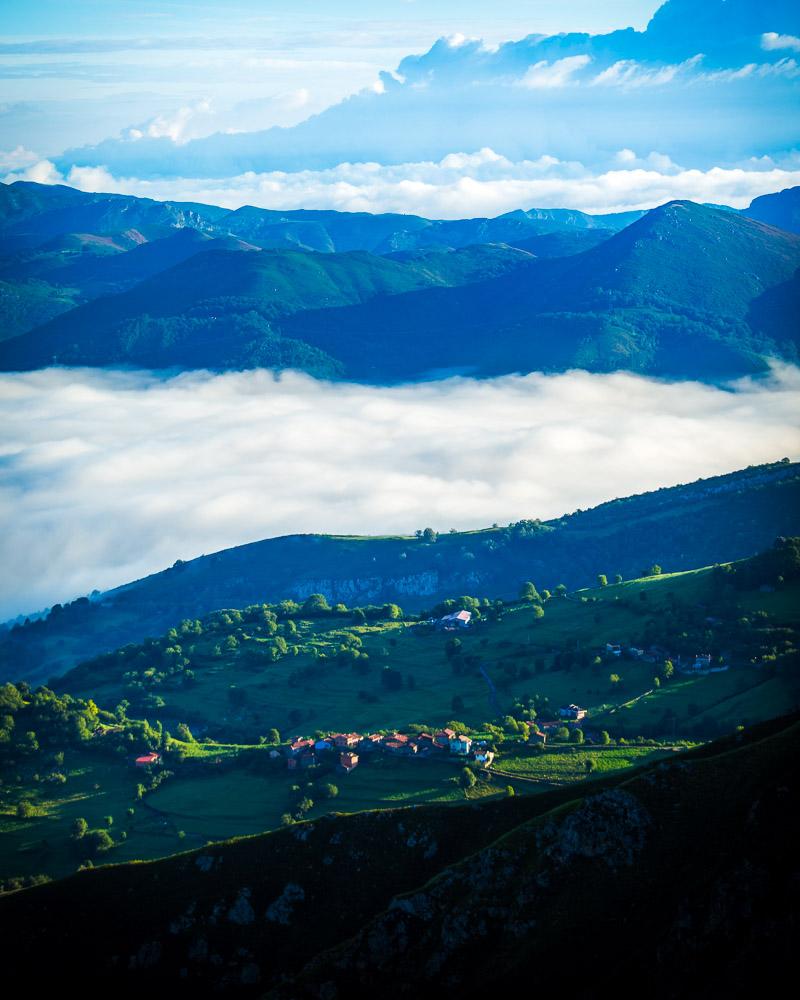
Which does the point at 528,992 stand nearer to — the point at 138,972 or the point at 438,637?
the point at 138,972

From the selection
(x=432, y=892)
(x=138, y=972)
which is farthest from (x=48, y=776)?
(x=432, y=892)

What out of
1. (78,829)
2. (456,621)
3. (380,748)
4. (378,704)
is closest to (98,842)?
(78,829)

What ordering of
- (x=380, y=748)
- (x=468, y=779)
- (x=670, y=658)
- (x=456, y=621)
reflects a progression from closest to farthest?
1. (x=468, y=779)
2. (x=380, y=748)
3. (x=670, y=658)
4. (x=456, y=621)

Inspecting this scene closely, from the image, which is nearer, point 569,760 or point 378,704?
point 569,760

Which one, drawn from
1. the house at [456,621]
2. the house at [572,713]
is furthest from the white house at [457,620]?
the house at [572,713]

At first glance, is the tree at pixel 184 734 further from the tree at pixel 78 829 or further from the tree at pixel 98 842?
the tree at pixel 98 842

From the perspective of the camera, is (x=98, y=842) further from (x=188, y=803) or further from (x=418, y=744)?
(x=418, y=744)

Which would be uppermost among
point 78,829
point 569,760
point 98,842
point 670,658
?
point 670,658

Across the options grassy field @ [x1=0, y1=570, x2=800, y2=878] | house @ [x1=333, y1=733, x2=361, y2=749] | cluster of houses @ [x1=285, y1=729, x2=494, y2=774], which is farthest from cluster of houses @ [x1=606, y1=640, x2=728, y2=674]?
house @ [x1=333, y1=733, x2=361, y2=749]
